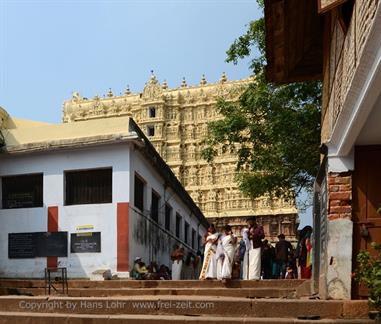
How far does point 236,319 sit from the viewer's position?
7473mm

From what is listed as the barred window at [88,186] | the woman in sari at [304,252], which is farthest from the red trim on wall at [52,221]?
the woman in sari at [304,252]

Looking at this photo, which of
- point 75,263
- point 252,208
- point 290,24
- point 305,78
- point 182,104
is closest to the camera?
point 290,24

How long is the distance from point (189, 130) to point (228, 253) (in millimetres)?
33155

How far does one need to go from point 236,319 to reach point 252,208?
33722 millimetres

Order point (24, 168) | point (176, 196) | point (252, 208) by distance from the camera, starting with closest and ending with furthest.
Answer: point (24, 168) < point (176, 196) < point (252, 208)

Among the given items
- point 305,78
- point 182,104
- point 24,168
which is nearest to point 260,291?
point 305,78

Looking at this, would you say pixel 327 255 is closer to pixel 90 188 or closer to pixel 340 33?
pixel 340 33

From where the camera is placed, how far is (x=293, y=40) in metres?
9.31

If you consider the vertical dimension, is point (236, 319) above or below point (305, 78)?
below

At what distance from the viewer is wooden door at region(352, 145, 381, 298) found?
7.59m

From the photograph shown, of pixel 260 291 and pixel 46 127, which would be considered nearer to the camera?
pixel 260 291

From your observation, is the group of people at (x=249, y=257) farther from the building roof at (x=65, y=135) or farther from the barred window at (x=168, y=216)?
the barred window at (x=168, y=216)

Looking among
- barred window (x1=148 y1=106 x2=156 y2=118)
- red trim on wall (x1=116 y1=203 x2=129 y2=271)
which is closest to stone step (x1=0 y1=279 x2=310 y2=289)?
red trim on wall (x1=116 y1=203 x2=129 y2=271)

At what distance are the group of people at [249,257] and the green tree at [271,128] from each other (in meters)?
3.57
